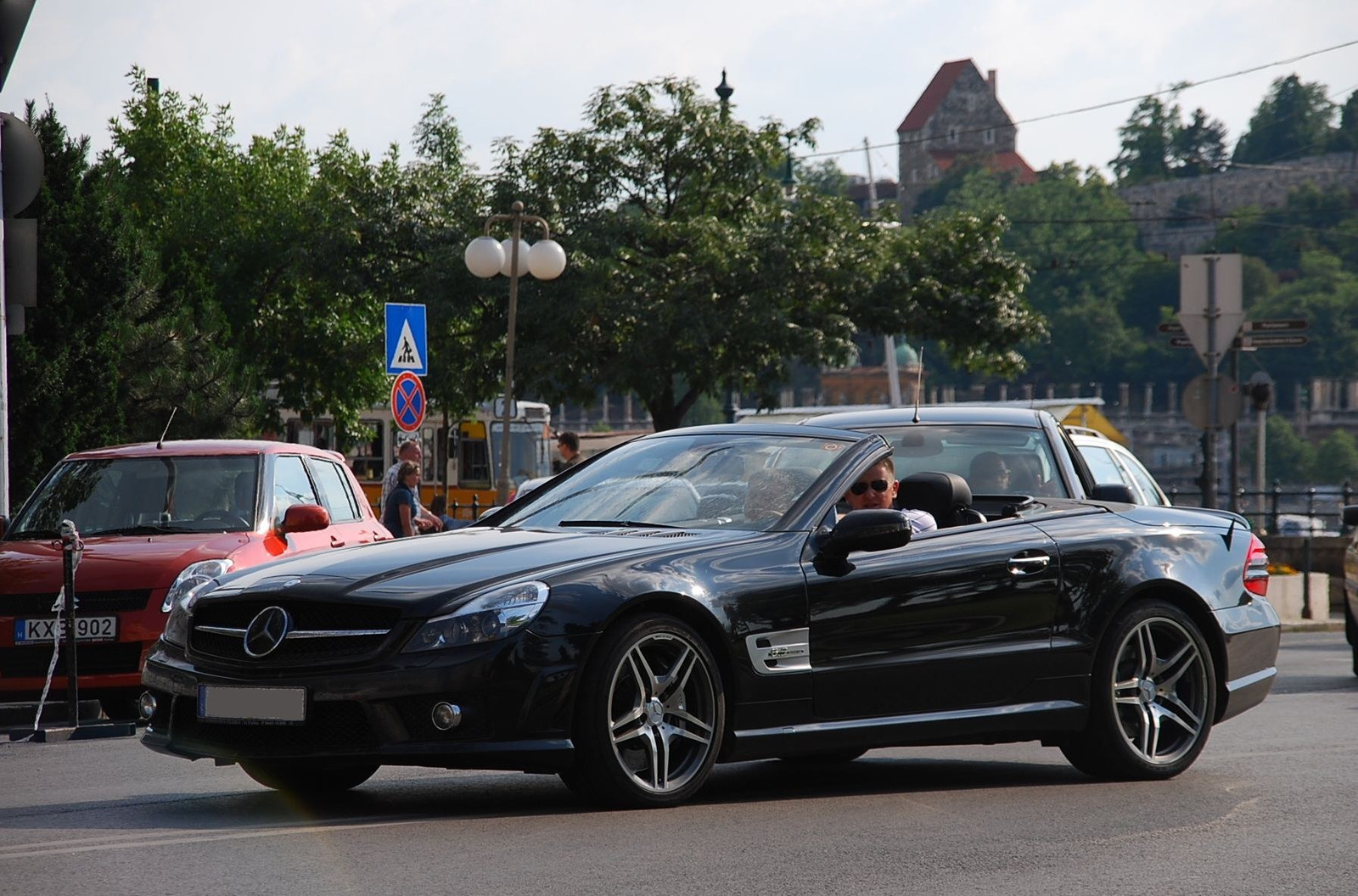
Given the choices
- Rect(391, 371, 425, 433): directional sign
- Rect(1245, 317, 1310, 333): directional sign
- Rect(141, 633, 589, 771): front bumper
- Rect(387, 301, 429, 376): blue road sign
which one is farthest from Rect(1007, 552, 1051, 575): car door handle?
Rect(1245, 317, 1310, 333): directional sign

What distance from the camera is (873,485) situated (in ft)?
27.2

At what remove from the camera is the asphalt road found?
5938 millimetres

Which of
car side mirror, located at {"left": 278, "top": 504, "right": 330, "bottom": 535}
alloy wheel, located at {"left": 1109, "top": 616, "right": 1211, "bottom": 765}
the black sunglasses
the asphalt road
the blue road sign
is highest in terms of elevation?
the blue road sign

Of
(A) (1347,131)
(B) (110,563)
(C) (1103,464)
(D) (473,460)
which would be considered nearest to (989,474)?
(B) (110,563)

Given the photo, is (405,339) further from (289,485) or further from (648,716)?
(648,716)

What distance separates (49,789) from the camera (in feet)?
27.9

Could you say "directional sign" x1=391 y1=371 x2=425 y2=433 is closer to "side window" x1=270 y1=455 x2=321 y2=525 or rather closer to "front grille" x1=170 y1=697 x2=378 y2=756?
"side window" x1=270 y1=455 x2=321 y2=525

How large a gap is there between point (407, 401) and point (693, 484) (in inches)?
520

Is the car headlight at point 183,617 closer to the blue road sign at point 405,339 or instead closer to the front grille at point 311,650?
the front grille at point 311,650

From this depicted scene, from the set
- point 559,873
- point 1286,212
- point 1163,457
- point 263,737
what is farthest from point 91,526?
point 1286,212

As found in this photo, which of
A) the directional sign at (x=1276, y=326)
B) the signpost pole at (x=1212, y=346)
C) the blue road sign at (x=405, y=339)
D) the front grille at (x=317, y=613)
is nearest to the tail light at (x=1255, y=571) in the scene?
the front grille at (x=317, y=613)

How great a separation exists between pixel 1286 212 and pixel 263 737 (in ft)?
597

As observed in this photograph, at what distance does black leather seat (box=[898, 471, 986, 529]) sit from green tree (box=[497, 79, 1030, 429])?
25976mm

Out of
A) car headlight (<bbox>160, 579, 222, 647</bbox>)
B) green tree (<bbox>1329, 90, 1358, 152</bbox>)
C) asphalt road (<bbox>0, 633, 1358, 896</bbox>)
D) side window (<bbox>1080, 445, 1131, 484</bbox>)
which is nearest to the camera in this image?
asphalt road (<bbox>0, 633, 1358, 896</bbox>)
